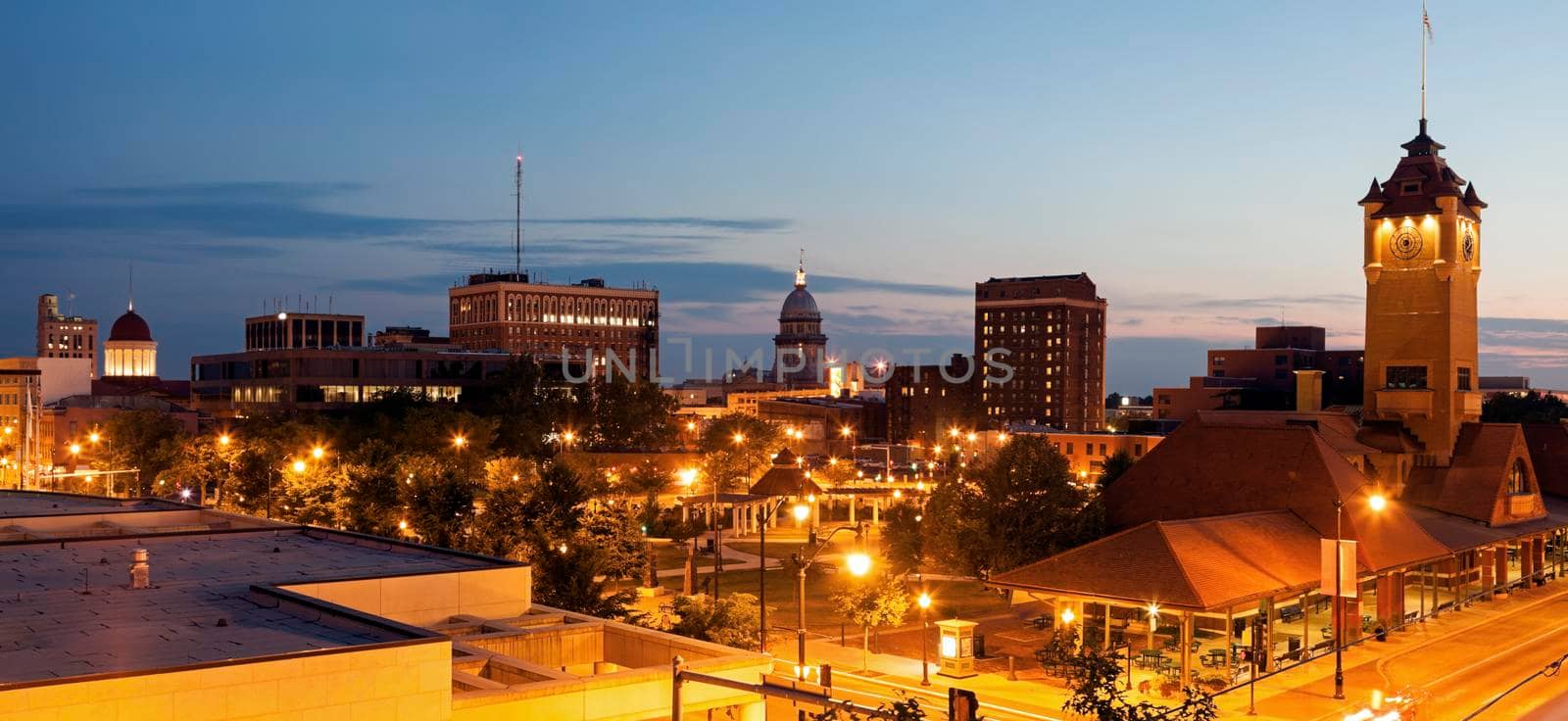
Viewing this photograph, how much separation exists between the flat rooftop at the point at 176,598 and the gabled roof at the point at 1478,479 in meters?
60.1

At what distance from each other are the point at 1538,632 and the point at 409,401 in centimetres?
10360

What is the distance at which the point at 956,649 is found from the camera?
1951 inches

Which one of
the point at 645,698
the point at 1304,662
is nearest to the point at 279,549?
the point at 645,698

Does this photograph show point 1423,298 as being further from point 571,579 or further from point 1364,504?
point 571,579

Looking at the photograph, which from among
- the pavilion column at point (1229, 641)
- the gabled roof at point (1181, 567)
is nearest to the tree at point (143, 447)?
the gabled roof at point (1181, 567)

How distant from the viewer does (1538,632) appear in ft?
202

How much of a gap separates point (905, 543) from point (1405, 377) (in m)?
42.1

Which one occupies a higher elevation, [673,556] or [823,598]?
[823,598]

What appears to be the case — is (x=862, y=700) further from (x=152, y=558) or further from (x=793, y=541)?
(x=793, y=541)

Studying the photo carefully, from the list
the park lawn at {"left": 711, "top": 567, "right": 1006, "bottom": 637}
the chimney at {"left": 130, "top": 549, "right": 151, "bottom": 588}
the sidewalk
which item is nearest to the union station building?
the sidewalk

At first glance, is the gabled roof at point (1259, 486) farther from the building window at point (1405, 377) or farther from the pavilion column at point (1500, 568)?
the building window at point (1405, 377)

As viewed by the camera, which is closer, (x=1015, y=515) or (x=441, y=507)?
(x=1015, y=515)

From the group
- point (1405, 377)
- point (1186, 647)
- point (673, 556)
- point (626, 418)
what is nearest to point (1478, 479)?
point (1405, 377)

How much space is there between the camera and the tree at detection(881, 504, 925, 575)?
221ft
